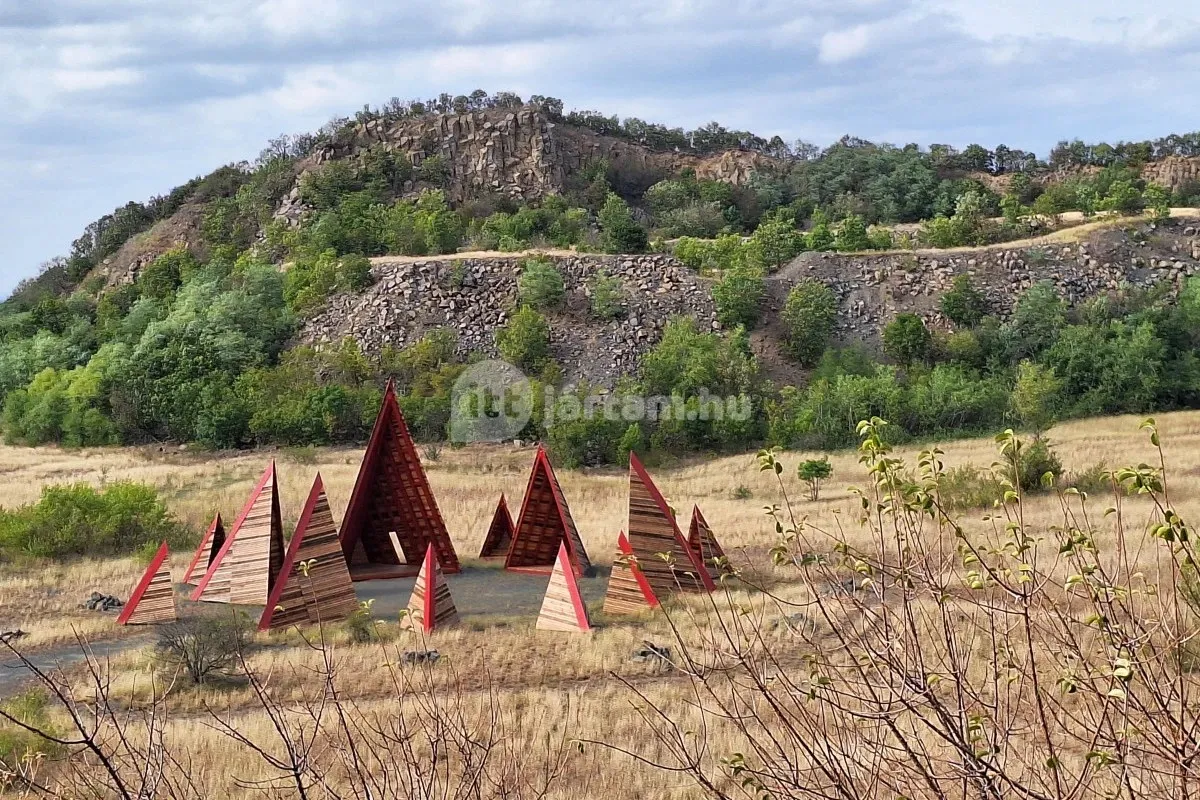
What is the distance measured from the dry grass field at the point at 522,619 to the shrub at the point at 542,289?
6.33 meters

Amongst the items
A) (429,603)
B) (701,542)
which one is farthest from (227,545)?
(701,542)

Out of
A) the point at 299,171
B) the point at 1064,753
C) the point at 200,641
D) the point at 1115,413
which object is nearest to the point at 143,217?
the point at 299,171

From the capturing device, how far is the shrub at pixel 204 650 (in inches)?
304

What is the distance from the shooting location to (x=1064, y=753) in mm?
5887

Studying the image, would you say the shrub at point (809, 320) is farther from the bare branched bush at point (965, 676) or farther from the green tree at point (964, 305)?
the bare branched bush at point (965, 676)

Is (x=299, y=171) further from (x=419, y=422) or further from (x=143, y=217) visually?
(x=419, y=422)

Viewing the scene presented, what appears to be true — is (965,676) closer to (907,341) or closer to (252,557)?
(252,557)

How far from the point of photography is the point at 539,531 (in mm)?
11797

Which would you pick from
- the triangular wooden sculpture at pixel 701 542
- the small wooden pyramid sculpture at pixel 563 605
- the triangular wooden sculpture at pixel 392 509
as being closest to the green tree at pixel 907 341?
the triangular wooden sculpture at pixel 701 542

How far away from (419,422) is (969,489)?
40.8ft

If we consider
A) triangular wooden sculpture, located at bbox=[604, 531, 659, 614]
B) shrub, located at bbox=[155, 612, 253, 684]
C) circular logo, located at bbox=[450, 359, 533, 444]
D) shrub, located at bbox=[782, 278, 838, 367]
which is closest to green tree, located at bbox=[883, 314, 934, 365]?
shrub, located at bbox=[782, 278, 838, 367]

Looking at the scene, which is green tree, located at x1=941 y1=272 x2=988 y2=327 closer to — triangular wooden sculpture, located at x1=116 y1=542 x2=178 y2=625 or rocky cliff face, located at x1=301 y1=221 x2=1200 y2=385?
rocky cliff face, located at x1=301 y1=221 x2=1200 y2=385

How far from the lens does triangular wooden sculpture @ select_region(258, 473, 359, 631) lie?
9188 millimetres

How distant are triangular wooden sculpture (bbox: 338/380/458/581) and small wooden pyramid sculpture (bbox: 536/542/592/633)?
258 centimetres
